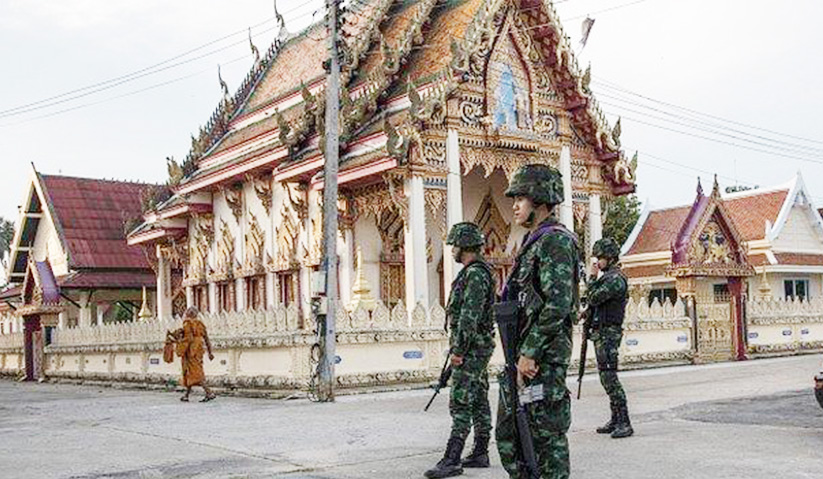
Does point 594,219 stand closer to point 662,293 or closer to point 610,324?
point 610,324

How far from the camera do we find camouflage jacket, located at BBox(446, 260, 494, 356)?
7.13 metres

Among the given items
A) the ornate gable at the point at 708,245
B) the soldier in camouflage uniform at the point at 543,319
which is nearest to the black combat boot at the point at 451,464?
the soldier in camouflage uniform at the point at 543,319

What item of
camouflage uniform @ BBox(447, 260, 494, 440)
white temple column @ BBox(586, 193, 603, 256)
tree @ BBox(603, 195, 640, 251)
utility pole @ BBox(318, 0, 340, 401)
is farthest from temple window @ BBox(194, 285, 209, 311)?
tree @ BBox(603, 195, 640, 251)

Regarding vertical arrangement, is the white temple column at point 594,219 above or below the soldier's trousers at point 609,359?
above

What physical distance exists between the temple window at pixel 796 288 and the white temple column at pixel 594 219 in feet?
44.4

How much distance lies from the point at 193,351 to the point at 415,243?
170 inches

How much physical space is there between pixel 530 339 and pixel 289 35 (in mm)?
24162

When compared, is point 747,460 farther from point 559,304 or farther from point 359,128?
point 359,128

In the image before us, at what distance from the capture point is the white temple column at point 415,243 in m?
17.0

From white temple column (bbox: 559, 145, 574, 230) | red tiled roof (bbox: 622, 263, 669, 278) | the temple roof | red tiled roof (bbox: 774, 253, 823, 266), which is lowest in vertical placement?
red tiled roof (bbox: 622, 263, 669, 278)

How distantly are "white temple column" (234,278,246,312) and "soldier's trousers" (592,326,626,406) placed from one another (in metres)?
15.7

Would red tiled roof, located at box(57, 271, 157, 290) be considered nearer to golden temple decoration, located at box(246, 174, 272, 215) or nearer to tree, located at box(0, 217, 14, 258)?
golden temple decoration, located at box(246, 174, 272, 215)

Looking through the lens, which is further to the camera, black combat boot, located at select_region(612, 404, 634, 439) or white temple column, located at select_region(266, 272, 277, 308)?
white temple column, located at select_region(266, 272, 277, 308)

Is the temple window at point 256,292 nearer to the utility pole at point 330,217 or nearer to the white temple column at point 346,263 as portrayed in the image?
the white temple column at point 346,263
